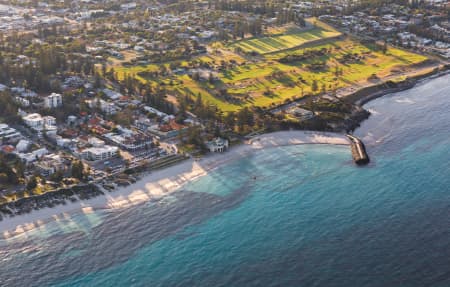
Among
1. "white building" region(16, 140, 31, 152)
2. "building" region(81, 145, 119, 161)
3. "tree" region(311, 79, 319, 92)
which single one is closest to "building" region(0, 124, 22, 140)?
"white building" region(16, 140, 31, 152)

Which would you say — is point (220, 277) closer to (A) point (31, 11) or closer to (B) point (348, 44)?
(B) point (348, 44)

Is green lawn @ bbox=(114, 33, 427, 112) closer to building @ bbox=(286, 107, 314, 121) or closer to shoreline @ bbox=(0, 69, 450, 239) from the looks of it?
building @ bbox=(286, 107, 314, 121)

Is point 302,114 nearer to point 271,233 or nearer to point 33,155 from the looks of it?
point 271,233

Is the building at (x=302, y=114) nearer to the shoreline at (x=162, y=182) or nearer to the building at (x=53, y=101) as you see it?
the shoreline at (x=162, y=182)

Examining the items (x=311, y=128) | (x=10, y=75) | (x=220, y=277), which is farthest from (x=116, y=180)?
(x=10, y=75)

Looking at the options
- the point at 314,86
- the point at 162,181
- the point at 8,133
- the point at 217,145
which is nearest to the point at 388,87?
the point at 314,86

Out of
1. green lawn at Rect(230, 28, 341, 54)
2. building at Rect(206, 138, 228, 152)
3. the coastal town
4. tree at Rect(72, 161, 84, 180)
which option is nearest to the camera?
tree at Rect(72, 161, 84, 180)
